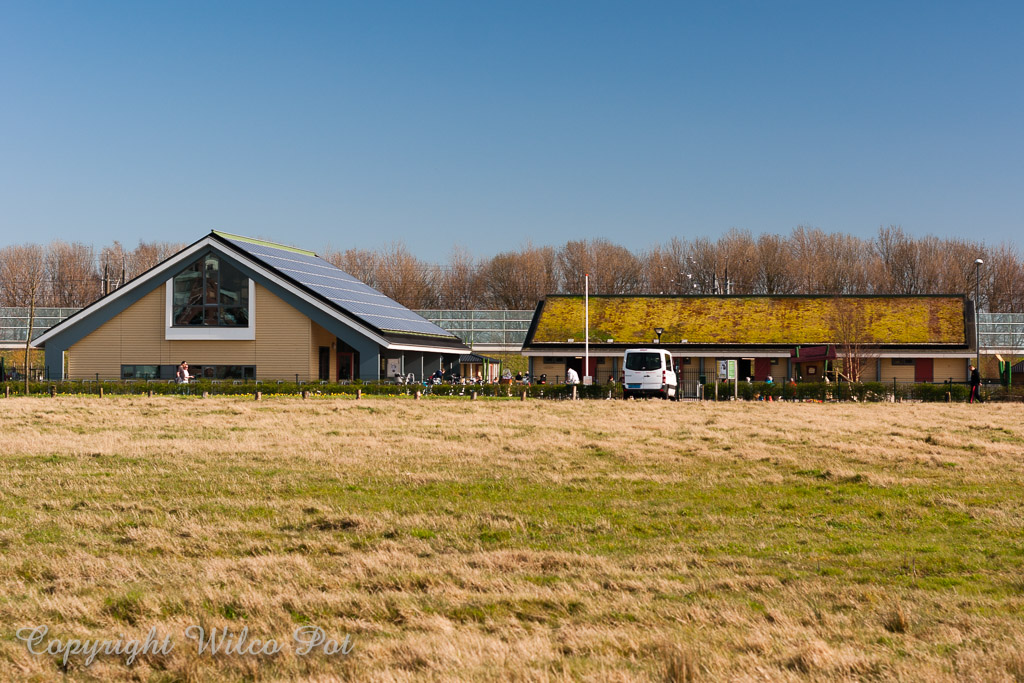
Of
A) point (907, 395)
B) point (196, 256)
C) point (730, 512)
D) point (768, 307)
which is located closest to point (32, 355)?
point (196, 256)

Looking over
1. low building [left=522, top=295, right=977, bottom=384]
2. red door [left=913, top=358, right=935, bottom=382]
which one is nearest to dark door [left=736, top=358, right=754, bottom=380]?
low building [left=522, top=295, right=977, bottom=384]

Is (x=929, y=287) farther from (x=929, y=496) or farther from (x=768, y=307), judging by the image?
(x=929, y=496)

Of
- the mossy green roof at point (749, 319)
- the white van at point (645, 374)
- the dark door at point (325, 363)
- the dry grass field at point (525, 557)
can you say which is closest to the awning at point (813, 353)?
the mossy green roof at point (749, 319)

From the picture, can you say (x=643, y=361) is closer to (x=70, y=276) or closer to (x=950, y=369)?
(x=950, y=369)

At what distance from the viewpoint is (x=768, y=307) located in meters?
63.5

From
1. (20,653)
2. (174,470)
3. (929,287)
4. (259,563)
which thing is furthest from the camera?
(929,287)

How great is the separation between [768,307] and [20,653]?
200ft

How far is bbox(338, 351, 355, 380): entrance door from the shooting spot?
5497 centimetres

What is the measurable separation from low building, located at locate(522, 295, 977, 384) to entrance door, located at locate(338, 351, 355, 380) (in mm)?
11202

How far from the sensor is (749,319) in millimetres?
61844

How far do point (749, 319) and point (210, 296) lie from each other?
3354cm

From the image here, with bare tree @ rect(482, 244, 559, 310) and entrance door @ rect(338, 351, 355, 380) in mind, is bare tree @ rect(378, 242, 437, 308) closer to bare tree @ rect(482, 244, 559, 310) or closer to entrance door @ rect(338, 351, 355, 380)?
bare tree @ rect(482, 244, 559, 310)

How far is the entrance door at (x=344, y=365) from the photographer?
180ft

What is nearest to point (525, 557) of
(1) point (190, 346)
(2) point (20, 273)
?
(1) point (190, 346)
